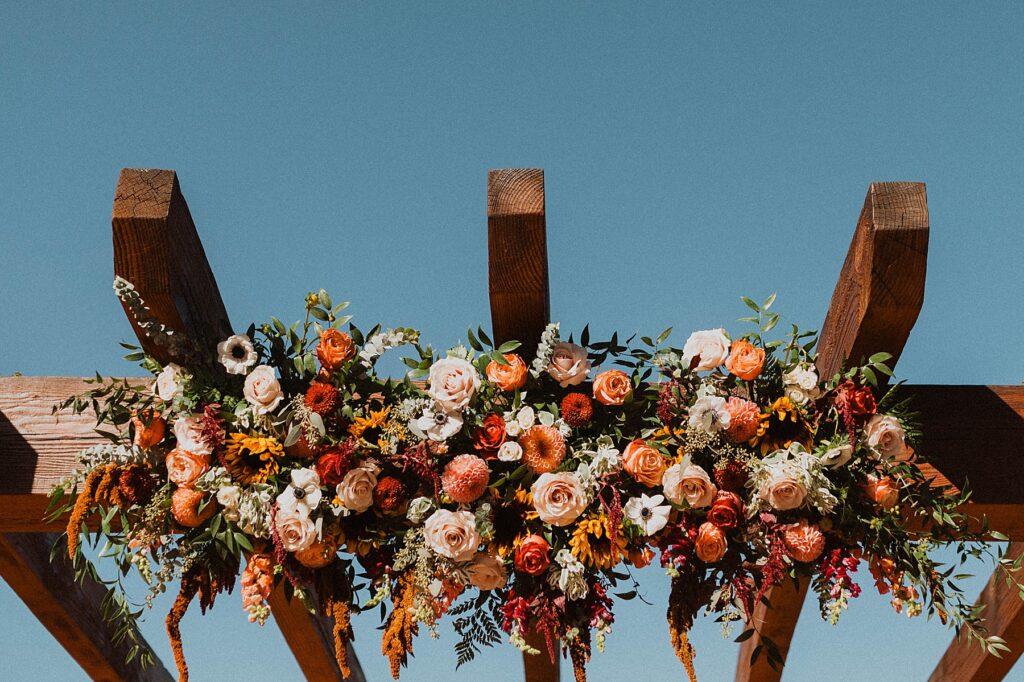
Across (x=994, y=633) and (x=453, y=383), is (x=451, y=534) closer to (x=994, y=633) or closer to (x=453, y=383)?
(x=453, y=383)

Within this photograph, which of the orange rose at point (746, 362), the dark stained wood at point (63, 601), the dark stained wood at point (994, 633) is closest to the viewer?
the orange rose at point (746, 362)

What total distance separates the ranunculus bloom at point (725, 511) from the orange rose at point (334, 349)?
973 mm

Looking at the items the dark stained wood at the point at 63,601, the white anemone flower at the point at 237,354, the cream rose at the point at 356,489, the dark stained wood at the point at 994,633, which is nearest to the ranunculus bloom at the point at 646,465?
the cream rose at the point at 356,489

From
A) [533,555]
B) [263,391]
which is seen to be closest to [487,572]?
[533,555]

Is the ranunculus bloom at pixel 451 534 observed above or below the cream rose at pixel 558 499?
below

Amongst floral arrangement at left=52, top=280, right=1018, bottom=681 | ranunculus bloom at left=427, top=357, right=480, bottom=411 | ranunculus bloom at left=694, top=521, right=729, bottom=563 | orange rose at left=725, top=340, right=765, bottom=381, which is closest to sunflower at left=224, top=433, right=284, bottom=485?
floral arrangement at left=52, top=280, right=1018, bottom=681

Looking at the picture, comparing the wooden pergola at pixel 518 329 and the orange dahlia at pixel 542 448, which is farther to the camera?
the orange dahlia at pixel 542 448

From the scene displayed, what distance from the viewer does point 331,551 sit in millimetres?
2273

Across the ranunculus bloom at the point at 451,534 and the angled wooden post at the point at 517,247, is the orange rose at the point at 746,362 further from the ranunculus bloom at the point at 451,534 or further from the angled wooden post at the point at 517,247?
the ranunculus bloom at the point at 451,534

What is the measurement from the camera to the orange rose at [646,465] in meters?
2.25

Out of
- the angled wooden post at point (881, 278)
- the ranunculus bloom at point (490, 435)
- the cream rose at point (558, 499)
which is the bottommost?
the cream rose at point (558, 499)

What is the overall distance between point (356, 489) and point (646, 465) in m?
0.69

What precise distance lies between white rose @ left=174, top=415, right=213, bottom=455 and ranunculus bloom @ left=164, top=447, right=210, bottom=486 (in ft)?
0.04

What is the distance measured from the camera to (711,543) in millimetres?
2205
